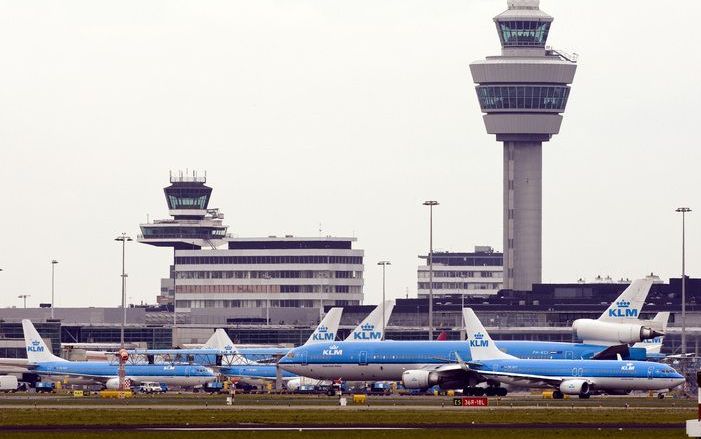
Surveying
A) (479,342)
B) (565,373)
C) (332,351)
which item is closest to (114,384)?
(332,351)

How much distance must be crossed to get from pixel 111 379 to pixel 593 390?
52328mm

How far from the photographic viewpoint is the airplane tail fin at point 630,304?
159 metres

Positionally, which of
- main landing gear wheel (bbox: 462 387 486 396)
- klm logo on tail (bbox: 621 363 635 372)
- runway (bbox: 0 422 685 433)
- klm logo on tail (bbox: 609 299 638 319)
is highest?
klm logo on tail (bbox: 609 299 638 319)

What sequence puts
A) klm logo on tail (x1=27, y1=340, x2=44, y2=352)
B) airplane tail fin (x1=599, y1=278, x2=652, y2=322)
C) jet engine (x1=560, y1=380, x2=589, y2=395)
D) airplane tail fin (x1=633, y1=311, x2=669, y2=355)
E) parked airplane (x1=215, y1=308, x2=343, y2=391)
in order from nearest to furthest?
jet engine (x1=560, y1=380, x2=589, y2=395)
airplane tail fin (x1=599, y1=278, x2=652, y2=322)
airplane tail fin (x1=633, y1=311, x2=669, y2=355)
parked airplane (x1=215, y1=308, x2=343, y2=391)
klm logo on tail (x1=27, y1=340, x2=44, y2=352)

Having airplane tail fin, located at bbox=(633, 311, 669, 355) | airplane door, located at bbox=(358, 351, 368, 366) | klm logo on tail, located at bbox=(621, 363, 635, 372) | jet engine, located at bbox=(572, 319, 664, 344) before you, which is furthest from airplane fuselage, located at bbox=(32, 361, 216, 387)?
klm logo on tail, located at bbox=(621, 363, 635, 372)

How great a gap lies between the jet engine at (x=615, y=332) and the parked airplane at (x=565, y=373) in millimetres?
14929

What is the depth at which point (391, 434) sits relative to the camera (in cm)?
8169

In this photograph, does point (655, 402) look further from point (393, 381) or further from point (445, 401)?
point (393, 381)

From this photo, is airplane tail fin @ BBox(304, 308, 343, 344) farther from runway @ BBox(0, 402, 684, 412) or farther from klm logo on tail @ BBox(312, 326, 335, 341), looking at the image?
runway @ BBox(0, 402, 684, 412)

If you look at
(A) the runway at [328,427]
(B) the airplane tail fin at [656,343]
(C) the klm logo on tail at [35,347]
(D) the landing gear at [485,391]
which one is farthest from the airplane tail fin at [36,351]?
(A) the runway at [328,427]

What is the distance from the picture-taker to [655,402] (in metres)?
126

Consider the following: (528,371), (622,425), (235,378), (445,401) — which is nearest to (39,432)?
(622,425)

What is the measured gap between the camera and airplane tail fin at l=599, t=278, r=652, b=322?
159 meters

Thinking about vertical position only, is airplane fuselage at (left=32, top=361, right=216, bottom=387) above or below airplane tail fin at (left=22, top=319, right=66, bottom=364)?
below
